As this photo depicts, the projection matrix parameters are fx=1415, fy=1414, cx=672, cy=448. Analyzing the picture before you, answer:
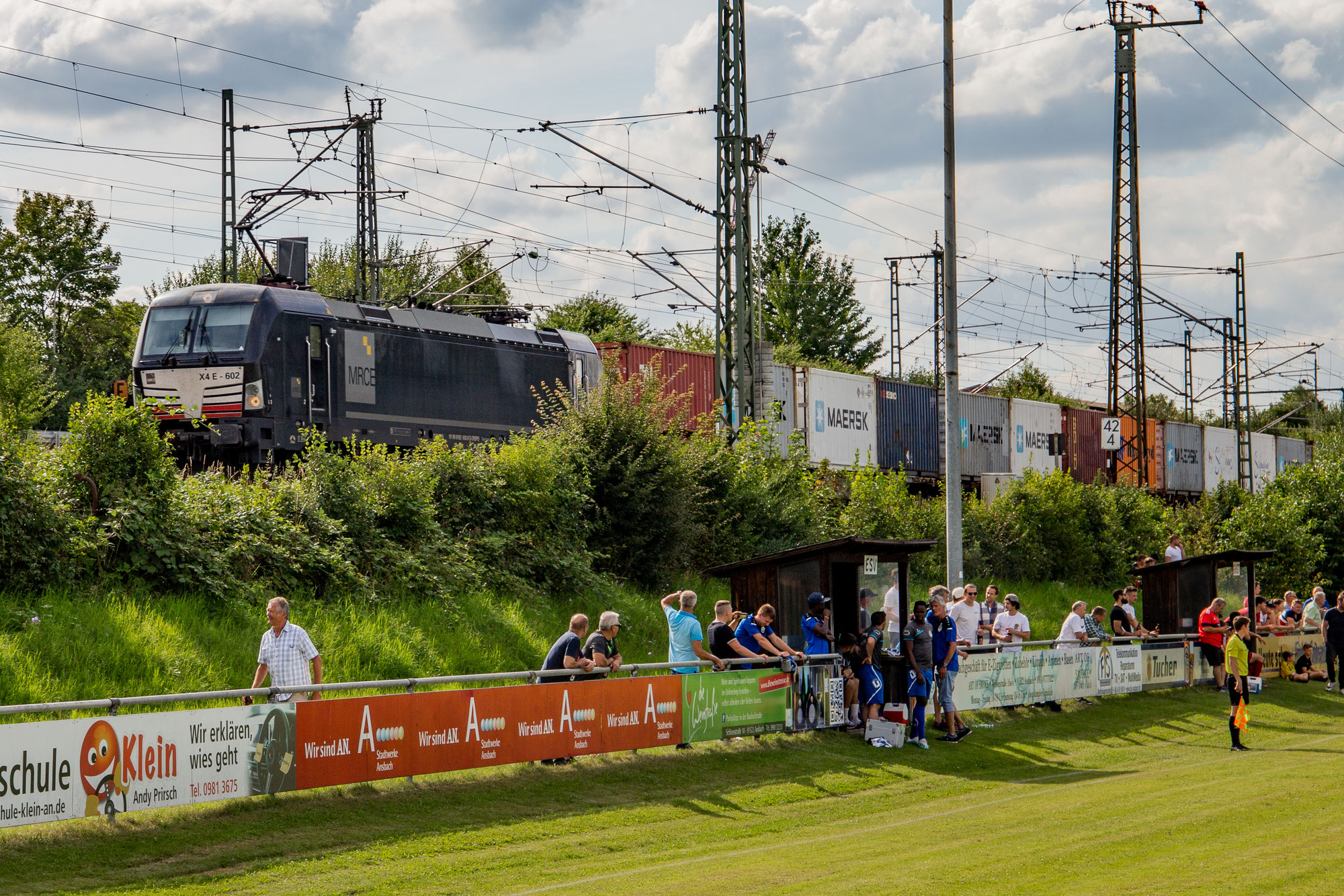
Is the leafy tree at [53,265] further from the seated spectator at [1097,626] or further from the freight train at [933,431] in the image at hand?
the seated spectator at [1097,626]

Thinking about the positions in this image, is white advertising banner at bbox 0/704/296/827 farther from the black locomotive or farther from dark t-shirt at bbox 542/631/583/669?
the black locomotive

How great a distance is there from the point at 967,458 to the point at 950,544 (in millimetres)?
26228

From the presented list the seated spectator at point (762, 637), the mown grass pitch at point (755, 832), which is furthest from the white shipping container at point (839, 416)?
the mown grass pitch at point (755, 832)

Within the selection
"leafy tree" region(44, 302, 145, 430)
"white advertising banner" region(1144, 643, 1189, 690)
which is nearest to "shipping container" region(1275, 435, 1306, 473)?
"white advertising banner" region(1144, 643, 1189, 690)

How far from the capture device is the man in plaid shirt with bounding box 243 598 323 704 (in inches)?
506

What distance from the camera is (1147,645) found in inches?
961

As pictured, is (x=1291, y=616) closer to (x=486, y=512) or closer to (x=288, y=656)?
(x=486, y=512)

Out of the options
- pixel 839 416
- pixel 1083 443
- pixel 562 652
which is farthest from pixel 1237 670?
pixel 1083 443

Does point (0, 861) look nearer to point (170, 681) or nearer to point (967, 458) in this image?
point (170, 681)

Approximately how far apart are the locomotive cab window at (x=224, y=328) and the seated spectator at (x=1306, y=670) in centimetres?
2118

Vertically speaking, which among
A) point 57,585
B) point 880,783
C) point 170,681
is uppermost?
point 57,585

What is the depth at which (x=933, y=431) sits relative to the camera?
1882 inches

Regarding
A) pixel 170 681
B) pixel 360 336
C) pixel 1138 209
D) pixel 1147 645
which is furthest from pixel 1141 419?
pixel 170 681

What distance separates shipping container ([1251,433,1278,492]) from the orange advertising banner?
55.7 m
